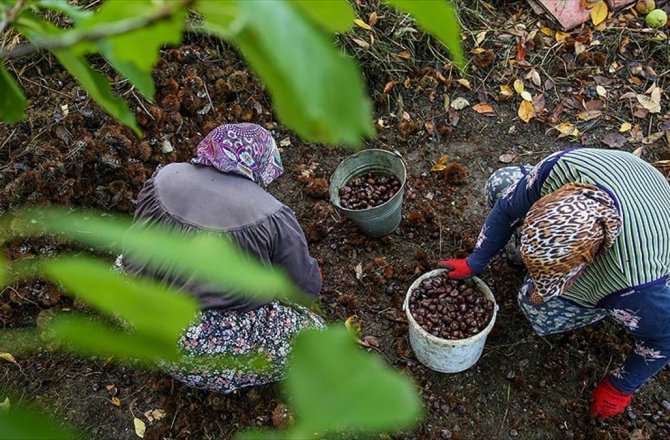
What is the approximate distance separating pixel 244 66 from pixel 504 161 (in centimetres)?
157

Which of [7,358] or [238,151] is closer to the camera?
[238,151]

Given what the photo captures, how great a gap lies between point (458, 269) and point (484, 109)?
4.27ft

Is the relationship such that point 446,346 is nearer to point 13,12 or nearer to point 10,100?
point 10,100

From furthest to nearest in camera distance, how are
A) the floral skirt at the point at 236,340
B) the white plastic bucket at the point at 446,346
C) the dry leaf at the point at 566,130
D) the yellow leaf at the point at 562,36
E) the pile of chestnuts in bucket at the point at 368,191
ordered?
the yellow leaf at the point at 562,36
the dry leaf at the point at 566,130
the pile of chestnuts in bucket at the point at 368,191
the white plastic bucket at the point at 446,346
the floral skirt at the point at 236,340

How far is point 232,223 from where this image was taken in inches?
88.3

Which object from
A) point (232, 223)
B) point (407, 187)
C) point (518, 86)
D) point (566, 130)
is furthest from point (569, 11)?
point (232, 223)

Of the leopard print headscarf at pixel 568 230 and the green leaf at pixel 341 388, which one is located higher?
the green leaf at pixel 341 388

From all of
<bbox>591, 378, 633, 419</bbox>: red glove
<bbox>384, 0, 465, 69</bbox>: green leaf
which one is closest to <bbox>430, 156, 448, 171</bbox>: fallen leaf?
<bbox>591, 378, 633, 419</bbox>: red glove

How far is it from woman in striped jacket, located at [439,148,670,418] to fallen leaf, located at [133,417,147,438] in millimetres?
1739

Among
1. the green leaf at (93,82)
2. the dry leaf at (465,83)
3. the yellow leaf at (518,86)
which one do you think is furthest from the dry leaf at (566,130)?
the green leaf at (93,82)

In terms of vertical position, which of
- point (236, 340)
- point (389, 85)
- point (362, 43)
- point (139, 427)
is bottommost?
point (139, 427)

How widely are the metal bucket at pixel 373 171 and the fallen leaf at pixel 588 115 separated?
1.25m

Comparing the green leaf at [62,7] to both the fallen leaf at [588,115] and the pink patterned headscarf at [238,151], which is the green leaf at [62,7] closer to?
the pink patterned headscarf at [238,151]

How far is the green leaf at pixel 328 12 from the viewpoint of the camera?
14.6 inches
